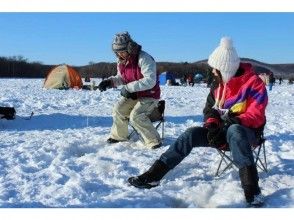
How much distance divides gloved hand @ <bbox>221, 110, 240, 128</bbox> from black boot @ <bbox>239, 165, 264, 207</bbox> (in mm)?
506

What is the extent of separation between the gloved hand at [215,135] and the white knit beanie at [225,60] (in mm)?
468

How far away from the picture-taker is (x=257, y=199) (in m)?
4.36

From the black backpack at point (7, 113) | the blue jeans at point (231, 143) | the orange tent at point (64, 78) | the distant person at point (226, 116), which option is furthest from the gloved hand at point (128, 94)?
the orange tent at point (64, 78)

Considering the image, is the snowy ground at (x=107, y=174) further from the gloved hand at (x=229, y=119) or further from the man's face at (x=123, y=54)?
the man's face at (x=123, y=54)

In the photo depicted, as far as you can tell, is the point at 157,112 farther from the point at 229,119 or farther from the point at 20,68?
the point at 20,68

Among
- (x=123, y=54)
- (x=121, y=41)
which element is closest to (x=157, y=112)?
(x=123, y=54)

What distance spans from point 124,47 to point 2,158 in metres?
2.08

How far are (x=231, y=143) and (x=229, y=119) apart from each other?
0.28 meters

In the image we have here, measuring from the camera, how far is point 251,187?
440cm

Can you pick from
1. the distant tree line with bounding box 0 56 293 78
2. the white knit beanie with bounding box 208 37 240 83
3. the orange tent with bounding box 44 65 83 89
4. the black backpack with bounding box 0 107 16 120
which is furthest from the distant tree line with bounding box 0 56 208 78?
the white knit beanie with bounding box 208 37 240 83

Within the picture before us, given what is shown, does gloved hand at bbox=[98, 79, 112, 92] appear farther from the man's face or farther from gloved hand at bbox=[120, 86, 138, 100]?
the man's face

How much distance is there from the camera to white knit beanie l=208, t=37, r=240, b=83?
16.3 ft

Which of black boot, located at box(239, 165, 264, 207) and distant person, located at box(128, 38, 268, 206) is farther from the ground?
distant person, located at box(128, 38, 268, 206)

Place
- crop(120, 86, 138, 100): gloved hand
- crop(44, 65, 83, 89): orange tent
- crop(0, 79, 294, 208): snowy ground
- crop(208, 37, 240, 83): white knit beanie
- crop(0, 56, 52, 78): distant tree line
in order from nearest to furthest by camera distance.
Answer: crop(0, 79, 294, 208): snowy ground → crop(208, 37, 240, 83): white knit beanie → crop(120, 86, 138, 100): gloved hand → crop(44, 65, 83, 89): orange tent → crop(0, 56, 52, 78): distant tree line
